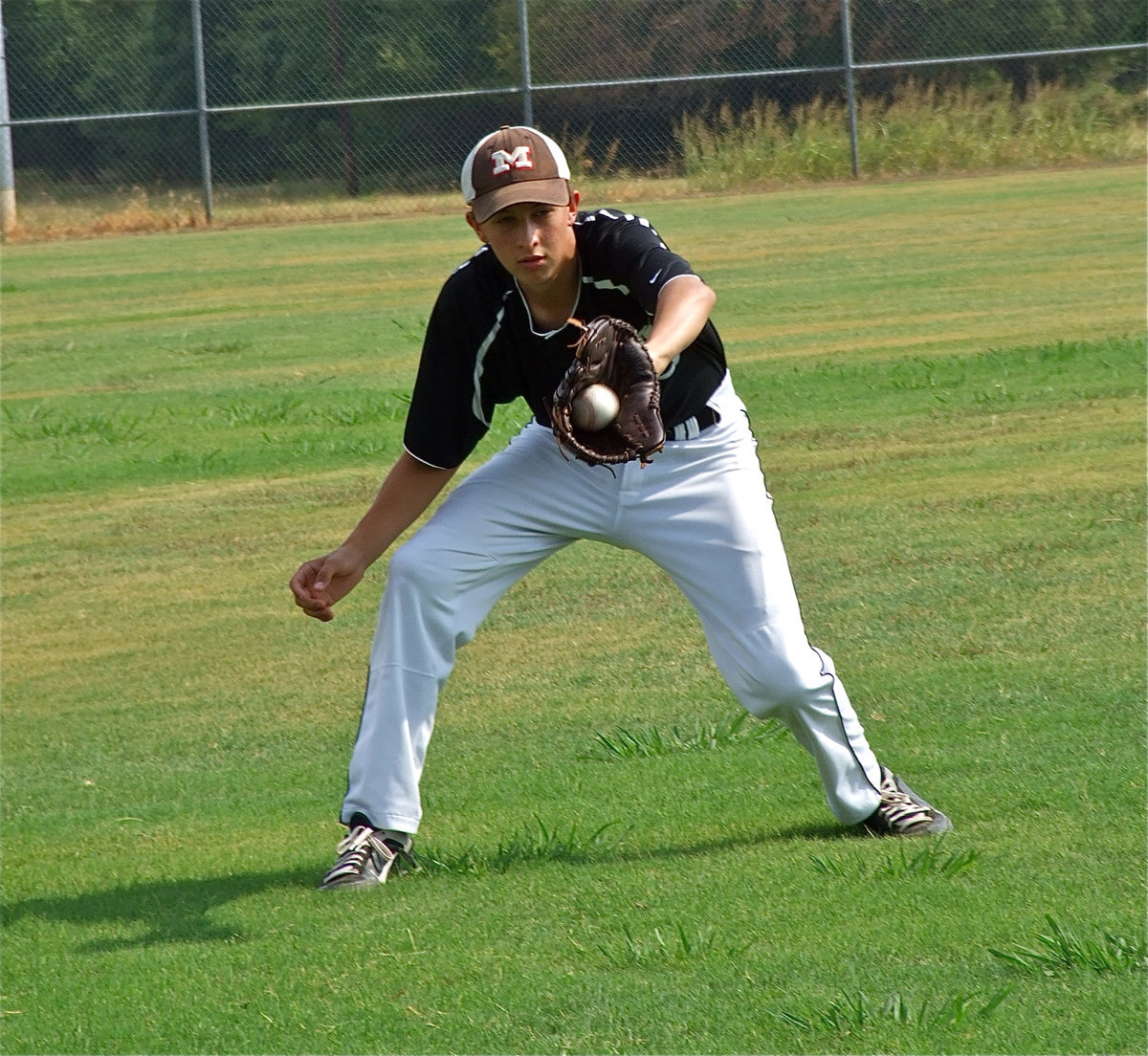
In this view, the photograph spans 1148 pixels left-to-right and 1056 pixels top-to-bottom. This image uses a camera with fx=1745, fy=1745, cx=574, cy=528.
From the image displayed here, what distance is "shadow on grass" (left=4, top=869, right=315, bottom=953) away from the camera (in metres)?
4.40

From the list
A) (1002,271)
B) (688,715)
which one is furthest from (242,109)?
(688,715)

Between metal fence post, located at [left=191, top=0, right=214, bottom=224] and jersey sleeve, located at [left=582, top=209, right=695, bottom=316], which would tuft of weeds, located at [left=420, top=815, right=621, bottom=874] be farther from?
metal fence post, located at [left=191, top=0, right=214, bottom=224]

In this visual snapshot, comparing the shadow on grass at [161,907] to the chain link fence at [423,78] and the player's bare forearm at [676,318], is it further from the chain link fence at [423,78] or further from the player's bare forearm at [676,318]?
the chain link fence at [423,78]

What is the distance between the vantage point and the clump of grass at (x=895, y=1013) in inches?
137

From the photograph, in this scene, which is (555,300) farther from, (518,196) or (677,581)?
(677,581)

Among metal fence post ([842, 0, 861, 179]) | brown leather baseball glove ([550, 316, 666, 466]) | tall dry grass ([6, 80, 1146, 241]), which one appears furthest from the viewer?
tall dry grass ([6, 80, 1146, 241])

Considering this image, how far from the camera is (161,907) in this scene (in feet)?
15.3

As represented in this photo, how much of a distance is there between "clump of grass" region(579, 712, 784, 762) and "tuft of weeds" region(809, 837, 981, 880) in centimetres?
117

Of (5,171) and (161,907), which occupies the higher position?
(5,171)

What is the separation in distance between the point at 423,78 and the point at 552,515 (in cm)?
2348

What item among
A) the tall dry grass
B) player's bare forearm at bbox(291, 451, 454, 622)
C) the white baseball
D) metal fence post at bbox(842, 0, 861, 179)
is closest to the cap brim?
the white baseball

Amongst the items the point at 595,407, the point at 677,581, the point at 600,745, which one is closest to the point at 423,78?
the point at 600,745

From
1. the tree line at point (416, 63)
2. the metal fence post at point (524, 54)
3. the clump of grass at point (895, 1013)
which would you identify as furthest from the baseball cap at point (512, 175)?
the tree line at point (416, 63)

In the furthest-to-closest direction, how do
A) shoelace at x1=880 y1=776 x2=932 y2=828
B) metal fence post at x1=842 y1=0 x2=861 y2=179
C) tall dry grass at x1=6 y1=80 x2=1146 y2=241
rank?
tall dry grass at x1=6 y1=80 x2=1146 y2=241
metal fence post at x1=842 y1=0 x2=861 y2=179
shoelace at x1=880 y1=776 x2=932 y2=828
